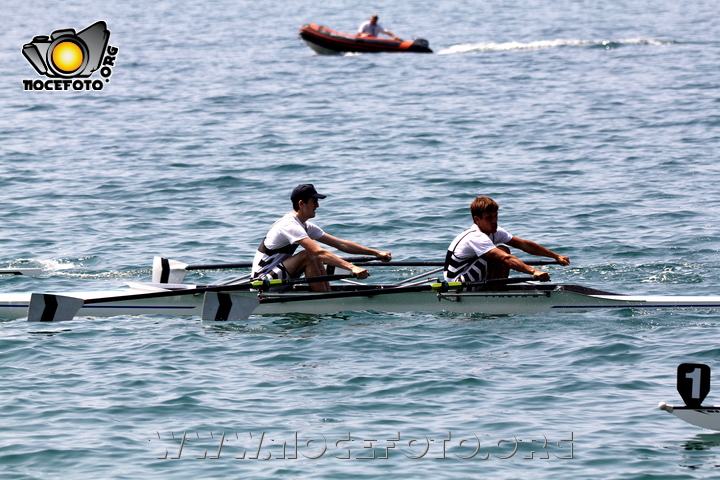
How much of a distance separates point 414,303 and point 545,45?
28.8 m

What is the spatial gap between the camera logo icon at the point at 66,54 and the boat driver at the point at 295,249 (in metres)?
14.2

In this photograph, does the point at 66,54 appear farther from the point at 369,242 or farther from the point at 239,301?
the point at 239,301

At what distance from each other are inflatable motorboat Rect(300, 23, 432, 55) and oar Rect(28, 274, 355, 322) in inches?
1057

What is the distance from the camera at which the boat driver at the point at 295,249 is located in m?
11.4

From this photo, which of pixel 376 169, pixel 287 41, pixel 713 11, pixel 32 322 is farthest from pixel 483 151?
pixel 713 11

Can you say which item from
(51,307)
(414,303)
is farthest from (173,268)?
(414,303)

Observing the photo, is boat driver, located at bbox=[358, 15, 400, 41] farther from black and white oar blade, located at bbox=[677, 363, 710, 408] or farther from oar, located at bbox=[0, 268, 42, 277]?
black and white oar blade, located at bbox=[677, 363, 710, 408]

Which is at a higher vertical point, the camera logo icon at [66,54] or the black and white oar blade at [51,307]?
the camera logo icon at [66,54]

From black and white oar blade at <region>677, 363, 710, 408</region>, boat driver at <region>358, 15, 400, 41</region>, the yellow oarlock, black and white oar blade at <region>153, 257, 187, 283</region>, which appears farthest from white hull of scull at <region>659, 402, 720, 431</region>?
boat driver at <region>358, 15, 400, 41</region>

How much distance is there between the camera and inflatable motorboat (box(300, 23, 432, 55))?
3741cm

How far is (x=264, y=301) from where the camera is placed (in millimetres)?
11680

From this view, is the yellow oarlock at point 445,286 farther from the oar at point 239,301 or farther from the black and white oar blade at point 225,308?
the black and white oar blade at point 225,308

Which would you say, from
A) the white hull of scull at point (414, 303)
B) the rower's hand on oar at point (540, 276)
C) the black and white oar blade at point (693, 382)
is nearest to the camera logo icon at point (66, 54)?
the white hull of scull at point (414, 303)

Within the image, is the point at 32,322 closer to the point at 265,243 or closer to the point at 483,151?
the point at 265,243
